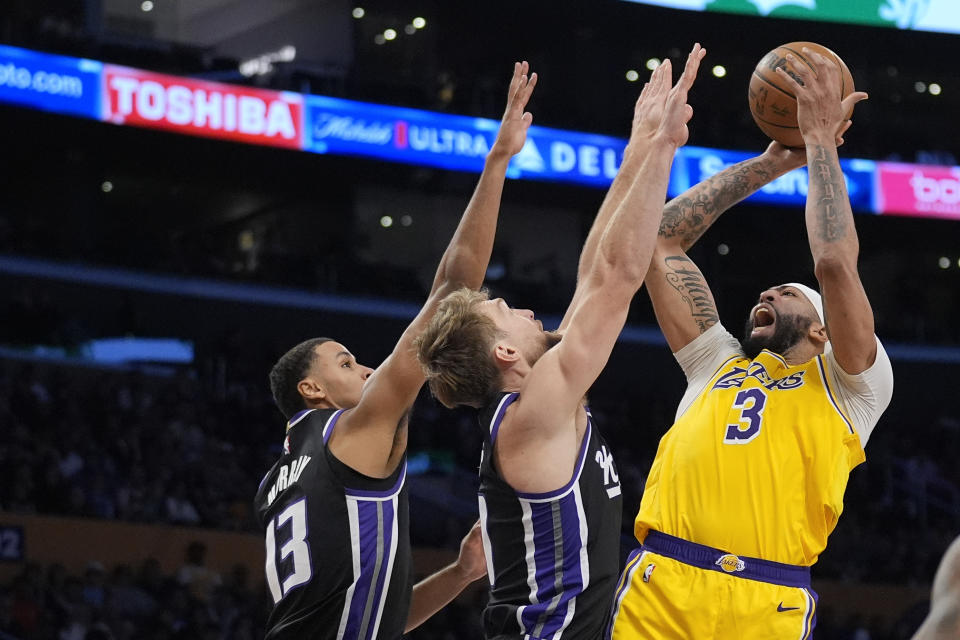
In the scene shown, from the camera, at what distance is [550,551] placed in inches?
136

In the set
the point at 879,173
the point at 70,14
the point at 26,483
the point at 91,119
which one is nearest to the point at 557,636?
the point at 26,483

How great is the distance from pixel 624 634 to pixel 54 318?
15707 mm

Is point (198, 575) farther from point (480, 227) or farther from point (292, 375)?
point (480, 227)

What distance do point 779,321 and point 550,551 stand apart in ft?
4.60

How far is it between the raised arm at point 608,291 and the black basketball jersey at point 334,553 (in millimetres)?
885

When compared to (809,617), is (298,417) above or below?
above

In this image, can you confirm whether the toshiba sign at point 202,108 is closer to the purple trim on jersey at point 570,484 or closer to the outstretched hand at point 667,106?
the outstretched hand at point 667,106

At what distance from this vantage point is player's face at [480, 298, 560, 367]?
3.66 metres

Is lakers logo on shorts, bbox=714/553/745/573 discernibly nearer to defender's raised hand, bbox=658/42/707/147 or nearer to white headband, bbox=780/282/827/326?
white headband, bbox=780/282/827/326

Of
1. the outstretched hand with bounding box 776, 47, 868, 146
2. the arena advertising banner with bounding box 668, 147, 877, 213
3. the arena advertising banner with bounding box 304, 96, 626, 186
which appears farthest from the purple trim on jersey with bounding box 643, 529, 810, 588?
the arena advertising banner with bounding box 668, 147, 877, 213

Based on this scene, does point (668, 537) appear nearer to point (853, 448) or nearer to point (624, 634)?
point (624, 634)

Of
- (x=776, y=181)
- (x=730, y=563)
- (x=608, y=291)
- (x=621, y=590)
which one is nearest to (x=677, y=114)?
(x=608, y=291)

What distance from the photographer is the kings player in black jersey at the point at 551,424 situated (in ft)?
11.2

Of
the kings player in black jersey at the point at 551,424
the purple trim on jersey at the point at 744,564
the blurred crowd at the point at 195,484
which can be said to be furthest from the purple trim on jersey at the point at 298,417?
the blurred crowd at the point at 195,484
